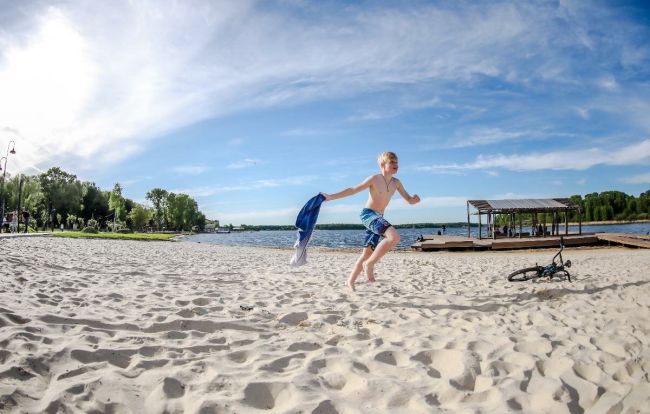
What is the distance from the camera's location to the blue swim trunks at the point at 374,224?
5912mm

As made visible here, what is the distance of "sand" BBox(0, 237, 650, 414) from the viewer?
2.29m

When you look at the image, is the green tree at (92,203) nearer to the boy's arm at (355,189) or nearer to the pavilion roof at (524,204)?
the pavilion roof at (524,204)

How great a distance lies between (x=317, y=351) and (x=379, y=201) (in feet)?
10.8

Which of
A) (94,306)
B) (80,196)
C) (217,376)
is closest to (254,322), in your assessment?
(217,376)

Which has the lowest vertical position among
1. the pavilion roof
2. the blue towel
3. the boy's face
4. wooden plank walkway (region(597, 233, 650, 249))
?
wooden plank walkway (region(597, 233, 650, 249))

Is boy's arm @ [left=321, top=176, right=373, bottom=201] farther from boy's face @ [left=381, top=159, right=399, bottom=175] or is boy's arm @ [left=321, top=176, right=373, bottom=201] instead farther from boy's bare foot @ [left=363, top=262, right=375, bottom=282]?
boy's bare foot @ [left=363, top=262, right=375, bottom=282]

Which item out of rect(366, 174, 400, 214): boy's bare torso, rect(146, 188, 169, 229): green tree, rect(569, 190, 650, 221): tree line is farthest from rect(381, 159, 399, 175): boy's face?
rect(569, 190, 650, 221): tree line

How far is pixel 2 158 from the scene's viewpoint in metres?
32.8

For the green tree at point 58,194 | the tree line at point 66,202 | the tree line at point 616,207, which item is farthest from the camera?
the tree line at point 616,207

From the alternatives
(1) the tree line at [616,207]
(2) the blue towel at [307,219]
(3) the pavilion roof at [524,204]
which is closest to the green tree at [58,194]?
(3) the pavilion roof at [524,204]

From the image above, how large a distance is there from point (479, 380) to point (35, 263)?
8.96 meters

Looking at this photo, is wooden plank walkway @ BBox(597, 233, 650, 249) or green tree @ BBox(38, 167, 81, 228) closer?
wooden plank walkway @ BBox(597, 233, 650, 249)

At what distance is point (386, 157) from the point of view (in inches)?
240

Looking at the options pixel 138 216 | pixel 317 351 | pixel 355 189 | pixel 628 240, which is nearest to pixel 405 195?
pixel 355 189
